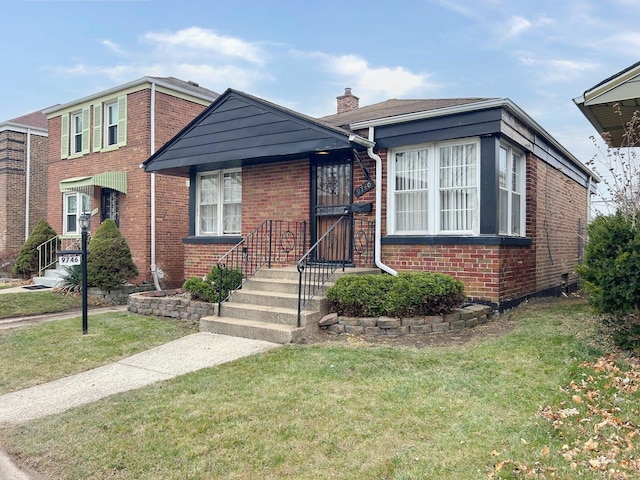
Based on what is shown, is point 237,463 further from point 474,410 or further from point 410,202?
point 410,202

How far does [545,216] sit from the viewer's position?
10359mm

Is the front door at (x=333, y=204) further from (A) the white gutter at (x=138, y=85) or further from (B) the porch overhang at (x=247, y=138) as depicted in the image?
(A) the white gutter at (x=138, y=85)

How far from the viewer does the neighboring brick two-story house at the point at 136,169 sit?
538 inches

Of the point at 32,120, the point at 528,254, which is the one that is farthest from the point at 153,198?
the point at 32,120

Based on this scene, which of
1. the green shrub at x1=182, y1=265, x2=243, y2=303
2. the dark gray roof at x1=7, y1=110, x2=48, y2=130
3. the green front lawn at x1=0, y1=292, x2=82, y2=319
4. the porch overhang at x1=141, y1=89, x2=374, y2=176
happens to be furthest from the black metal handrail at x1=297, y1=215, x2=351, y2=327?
the dark gray roof at x1=7, y1=110, x2=48, y2=130

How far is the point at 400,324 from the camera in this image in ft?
Result: 21.9

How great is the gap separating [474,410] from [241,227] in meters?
7.73

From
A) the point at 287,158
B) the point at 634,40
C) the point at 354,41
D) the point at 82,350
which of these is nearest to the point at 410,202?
the point at 287,158

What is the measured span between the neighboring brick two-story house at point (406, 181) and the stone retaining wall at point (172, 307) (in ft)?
6.47

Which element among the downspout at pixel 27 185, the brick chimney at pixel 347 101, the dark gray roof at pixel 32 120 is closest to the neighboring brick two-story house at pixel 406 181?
the brick chimney at pixel 347 101

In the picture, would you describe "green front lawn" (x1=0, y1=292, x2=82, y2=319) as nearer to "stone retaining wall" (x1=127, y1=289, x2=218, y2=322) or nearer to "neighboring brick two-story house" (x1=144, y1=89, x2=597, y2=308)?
"stone retaining wall" (x1=127, y1=289, x2=218, y2=322)

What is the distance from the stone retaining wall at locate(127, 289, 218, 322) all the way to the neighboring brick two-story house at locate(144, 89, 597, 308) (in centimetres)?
197

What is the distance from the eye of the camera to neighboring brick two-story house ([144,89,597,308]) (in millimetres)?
7672

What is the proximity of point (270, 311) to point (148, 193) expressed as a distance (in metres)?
8.14
